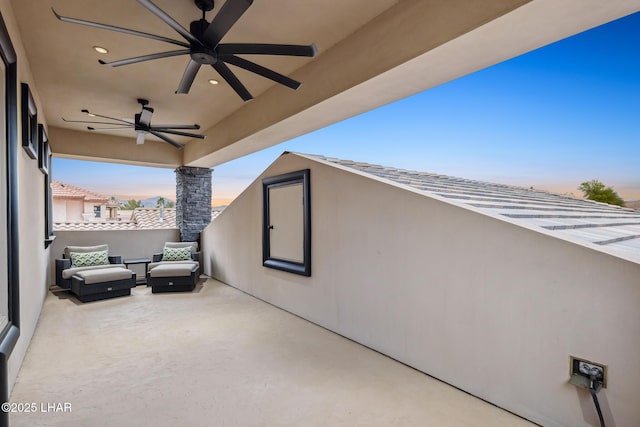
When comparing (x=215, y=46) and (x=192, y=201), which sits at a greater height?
(x=215, y=46)

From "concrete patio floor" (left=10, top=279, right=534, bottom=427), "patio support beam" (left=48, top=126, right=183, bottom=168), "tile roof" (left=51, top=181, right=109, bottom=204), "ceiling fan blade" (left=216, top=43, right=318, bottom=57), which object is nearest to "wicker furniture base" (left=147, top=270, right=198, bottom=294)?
"concrete patio floor" (left=10, top=279, right=534, bottom=427)

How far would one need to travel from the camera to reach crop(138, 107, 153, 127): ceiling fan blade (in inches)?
171

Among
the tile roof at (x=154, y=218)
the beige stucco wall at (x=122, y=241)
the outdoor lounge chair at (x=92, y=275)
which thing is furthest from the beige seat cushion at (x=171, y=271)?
the tile roof at (x=154, y=218)

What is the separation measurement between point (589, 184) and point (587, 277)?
5.04m

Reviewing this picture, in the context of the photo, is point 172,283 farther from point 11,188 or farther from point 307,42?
point 307,42

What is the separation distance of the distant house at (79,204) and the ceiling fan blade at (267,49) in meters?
7.29

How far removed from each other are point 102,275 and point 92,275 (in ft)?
0.42

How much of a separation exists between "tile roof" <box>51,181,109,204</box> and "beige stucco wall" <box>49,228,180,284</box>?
252cm

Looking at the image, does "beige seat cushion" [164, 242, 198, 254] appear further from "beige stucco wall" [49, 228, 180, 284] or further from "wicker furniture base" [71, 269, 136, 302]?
"wicker furniture base" [71, 269, 136, 302]

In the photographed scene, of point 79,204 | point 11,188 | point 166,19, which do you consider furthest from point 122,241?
point 166,19

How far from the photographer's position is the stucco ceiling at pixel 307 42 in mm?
2146

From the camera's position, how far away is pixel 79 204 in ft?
27.8

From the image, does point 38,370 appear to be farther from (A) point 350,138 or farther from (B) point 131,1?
(A) point 350,138

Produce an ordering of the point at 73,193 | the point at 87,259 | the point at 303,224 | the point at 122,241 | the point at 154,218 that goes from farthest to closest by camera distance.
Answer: the point at 73,193
the point at 154,218
the point at 122,241
the point at 87,259
the point at 303,224
